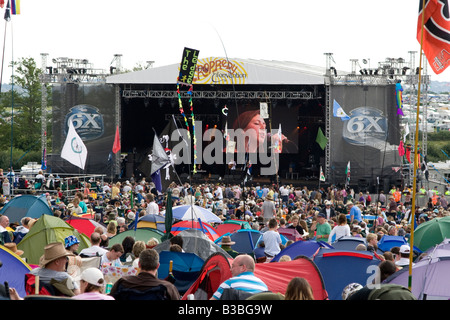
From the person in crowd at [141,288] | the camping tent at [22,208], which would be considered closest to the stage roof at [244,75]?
the camping tent at [22,208]

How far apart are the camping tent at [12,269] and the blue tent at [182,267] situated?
1.43m

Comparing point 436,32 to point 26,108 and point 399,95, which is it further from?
point 26,108

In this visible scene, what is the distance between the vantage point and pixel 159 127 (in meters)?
33.8

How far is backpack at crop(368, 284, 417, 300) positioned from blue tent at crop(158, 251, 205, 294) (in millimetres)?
3429

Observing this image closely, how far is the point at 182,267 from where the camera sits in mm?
7688

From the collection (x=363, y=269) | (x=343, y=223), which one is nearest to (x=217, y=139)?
(x=343, y=223)

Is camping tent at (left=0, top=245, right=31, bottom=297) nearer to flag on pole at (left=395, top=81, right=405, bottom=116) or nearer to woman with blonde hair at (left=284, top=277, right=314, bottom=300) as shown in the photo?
woman with blonde hair at (left=284, top=277, right=314, bottom=300)

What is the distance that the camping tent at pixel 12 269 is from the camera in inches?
273

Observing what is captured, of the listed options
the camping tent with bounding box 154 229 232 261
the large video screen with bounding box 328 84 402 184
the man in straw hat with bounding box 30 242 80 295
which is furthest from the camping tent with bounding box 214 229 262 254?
the large video screen with bounding box 328 84 402 184

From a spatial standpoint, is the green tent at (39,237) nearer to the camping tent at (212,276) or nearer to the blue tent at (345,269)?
the camping tent at (212,276)

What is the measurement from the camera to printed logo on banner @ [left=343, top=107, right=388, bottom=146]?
94.4ft

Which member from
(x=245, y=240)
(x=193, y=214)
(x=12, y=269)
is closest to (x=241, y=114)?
(x=193, y=214)

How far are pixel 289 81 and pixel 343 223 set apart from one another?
1811 cm

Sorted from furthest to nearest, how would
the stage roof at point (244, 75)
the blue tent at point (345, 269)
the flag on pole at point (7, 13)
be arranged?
the stage roof at point (244, 75) → the flag on pole at point (7, 13) → the blue tent at point (345, 269)
